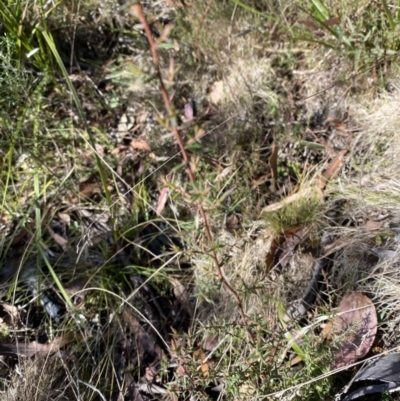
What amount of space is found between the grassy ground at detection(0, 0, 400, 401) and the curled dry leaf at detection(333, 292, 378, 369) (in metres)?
0.02

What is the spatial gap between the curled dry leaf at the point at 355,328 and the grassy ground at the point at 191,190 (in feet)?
0.08

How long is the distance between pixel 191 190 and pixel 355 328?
776 mm

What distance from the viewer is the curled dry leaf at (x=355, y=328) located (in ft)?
6.93

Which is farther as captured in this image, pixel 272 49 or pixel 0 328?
pixel 272 49

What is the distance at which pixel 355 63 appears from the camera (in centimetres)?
261

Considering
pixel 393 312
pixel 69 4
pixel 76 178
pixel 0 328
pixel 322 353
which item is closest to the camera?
pixel 322 353

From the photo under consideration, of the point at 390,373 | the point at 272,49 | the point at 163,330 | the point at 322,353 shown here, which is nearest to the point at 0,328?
the point at 163,330

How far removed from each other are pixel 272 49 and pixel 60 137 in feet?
3.59

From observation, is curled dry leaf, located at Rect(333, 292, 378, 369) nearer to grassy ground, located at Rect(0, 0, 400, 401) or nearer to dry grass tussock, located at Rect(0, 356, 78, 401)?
grassy ground, located at Rect(0, 0, 400, 401)

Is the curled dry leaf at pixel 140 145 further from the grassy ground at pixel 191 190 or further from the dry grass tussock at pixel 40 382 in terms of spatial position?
the dry grass tussock at pixel 40 382

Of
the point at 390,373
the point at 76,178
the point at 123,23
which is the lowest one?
the point at 390,373

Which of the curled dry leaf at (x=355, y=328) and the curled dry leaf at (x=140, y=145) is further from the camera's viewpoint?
the curled dry leaf at (x=140, y=145)

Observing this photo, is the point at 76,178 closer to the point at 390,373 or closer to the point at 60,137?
the point at 60,137

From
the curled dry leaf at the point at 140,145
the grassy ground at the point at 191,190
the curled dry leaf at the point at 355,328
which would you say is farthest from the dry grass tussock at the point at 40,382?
the curled dry leaf at the point at 140,145
